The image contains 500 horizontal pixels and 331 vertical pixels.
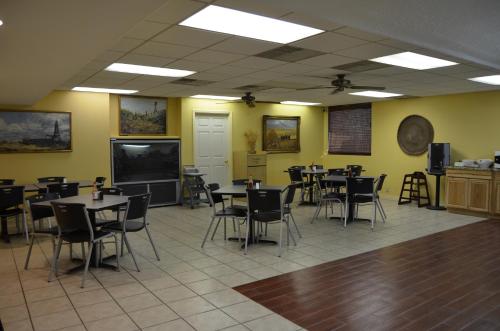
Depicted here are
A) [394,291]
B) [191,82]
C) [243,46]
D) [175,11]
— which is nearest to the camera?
[175,11]

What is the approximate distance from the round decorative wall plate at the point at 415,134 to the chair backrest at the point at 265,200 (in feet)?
19.0

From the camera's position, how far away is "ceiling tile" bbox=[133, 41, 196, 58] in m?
4.26

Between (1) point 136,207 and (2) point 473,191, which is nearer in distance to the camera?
(1) point 136,207

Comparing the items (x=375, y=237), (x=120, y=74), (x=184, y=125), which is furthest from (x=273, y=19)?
(x=184, y=125)

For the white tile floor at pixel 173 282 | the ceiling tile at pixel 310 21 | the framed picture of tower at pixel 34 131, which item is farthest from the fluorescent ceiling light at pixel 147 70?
the framed picture of tower at pixel 34 131

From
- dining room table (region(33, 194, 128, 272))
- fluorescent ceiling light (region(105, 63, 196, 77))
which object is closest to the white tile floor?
dining room table (region(33, 194, 128, 272))

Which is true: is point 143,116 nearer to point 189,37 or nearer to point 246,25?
point 189,37

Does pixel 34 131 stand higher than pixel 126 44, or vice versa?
pixel 126 44

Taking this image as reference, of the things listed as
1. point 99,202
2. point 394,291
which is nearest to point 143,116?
point 99,202

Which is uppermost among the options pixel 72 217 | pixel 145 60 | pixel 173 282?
pixel 145 60

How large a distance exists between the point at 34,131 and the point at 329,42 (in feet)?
20.0

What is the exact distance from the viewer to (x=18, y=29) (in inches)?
111

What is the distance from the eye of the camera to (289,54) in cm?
476

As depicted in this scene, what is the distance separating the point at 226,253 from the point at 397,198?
626cm
